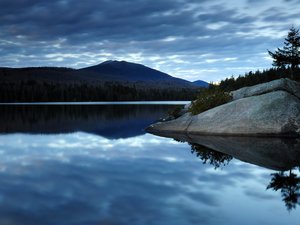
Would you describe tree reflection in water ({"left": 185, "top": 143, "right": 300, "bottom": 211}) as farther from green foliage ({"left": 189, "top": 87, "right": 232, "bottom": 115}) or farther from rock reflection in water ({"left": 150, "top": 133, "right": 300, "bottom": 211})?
green foliage ({"left": 189, "top": 87, "right": 232, "bottom": 115})

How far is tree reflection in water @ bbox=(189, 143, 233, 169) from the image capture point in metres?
13.7

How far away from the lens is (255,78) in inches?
2016

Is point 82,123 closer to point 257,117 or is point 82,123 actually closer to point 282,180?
point 257,117

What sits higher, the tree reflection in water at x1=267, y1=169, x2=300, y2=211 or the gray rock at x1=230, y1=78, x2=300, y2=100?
the gray rock at x1=230, y1=78, x2=300, y2=100

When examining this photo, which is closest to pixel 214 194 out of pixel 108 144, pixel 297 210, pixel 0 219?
pixel 297 210

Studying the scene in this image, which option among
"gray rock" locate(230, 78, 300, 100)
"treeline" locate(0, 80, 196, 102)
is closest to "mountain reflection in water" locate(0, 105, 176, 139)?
"gray rock" locate(230, 78, 300, 100)

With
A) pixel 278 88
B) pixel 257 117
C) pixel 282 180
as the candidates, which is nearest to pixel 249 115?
pixel 257 117

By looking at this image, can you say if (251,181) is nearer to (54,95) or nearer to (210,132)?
(210,132)

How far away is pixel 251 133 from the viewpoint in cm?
2172

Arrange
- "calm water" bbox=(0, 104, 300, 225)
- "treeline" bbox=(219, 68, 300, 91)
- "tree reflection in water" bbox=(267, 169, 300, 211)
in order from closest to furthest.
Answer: "calm water" bbox=(0, 104, 300, 225), "tree reflection in water" bbox=(267, 169, 300, 211), "treeline" bbox=(219, 68, 300, 91)

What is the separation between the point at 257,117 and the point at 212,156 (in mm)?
7770

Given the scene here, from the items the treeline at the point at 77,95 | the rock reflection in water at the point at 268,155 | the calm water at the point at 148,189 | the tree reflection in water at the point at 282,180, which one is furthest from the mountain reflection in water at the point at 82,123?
the treeline at the point at 77,95

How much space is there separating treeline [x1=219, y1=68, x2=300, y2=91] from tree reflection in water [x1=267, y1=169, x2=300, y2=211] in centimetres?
2826

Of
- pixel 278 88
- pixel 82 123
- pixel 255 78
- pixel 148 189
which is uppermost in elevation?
pixel 255 78
